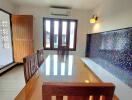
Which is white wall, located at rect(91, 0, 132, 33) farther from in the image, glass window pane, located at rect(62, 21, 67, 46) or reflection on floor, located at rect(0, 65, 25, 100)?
reflection on floor, located at rect(0, 65, 25, 100)

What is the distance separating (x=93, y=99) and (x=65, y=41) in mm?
4539

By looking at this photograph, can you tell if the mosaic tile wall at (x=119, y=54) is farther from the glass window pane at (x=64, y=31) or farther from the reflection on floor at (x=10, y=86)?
the reflection on floor at (x=10, y=86)

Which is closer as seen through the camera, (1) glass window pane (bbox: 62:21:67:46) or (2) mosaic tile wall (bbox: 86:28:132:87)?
(2) mosaic tile wall (bbox: 86:28:132:87)

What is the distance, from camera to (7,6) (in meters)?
3.91

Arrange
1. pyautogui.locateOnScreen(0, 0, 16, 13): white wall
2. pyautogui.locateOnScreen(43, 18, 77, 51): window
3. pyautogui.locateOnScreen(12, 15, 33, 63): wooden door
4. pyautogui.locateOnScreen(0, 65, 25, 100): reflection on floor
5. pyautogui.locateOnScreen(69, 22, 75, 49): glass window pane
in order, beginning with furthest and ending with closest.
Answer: pyautogui.locateOnScreen(69, 22, 75, 49): glass window pane → pyautogui.locateOnScreen(43, 18, 77, 51): window → pyautogui.locateOnScreen(12, 15, 33, 63): wooden door → pyautogui.locateOnScreen(0, 0, 16, 13): white wall → pyautogui.locateOnScreen(0, 65, 25, 100): reflection on floor

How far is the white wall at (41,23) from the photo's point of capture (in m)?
4.66

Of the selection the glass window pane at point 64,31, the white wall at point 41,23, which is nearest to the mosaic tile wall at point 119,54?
the white wall at point 41,23

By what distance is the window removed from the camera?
192 inches

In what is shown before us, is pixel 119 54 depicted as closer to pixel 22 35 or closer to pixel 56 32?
pixel 56 32

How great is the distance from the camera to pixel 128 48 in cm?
209

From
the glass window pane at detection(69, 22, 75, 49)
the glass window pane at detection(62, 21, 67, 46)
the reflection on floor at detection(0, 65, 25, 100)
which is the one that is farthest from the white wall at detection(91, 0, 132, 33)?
the reflection on floor at detection(0, 65, 25, 100)

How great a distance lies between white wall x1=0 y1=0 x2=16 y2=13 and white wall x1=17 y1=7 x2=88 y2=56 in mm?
295

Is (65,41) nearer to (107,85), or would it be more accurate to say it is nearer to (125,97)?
(125,97)

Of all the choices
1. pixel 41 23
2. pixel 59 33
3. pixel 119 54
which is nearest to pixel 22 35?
pixel 41 23
